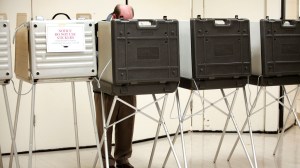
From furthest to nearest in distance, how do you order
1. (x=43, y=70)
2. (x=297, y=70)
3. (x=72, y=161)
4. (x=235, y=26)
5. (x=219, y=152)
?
(x=219, y=152) → (x=72, y=161) → (x=297, y=70) → (x=235, y=26) → (x=43, y=70)

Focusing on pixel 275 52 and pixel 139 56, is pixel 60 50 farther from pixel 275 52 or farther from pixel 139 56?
pixel 275 52

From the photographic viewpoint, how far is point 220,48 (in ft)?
10.6

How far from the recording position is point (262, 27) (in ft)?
11.3

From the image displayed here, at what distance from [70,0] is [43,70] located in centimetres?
171

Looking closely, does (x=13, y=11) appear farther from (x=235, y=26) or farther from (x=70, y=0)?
(x=235, y=26)

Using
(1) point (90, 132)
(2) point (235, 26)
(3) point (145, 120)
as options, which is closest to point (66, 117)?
(1) point (90, 132)

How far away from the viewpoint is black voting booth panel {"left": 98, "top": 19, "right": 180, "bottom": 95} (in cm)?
287

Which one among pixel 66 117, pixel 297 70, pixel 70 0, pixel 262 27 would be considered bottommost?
pixel 66 117

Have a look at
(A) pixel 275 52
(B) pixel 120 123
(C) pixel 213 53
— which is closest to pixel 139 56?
(C) pixel 213 53

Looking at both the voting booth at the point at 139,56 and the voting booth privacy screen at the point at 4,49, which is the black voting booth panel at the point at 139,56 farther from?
the voting booth privacy screen at the point at 4,49

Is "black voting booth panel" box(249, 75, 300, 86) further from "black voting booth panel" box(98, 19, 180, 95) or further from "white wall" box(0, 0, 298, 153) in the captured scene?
"white wall" box(0, 0, 298, 153)

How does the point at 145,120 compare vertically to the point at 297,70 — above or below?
below

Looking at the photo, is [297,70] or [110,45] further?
[297,70]

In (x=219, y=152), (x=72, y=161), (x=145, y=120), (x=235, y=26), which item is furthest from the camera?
(x=145, y=120)
